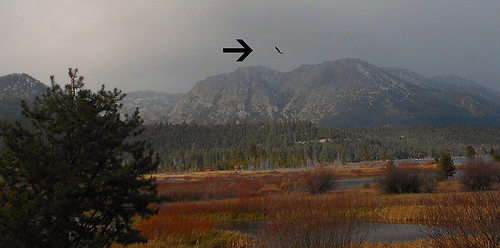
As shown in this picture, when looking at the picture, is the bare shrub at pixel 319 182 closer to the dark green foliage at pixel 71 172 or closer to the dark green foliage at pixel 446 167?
the dark green foliage at pixel 446 167

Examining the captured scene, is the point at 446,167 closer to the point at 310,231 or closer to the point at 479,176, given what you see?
the point at 479,176

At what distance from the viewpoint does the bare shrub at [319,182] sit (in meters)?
39.2

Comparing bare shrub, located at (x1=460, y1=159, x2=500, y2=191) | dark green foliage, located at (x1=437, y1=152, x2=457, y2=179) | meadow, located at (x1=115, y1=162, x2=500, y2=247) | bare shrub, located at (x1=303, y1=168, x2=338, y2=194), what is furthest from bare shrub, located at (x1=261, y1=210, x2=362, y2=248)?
dark green foliage, located at (x1=437, y1=152, x2=457, y2=179)

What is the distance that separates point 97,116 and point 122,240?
3169 mm

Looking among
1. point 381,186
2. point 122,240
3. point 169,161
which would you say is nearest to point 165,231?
point 122,240

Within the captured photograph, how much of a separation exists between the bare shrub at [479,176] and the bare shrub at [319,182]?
13.2 meters

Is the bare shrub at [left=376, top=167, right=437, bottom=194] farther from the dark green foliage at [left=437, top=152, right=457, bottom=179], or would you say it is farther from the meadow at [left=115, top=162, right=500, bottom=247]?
the dark green foliage at [left=437, top=152, right=457, bottom=179]

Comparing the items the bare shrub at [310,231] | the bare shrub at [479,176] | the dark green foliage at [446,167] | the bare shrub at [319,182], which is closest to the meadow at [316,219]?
the bare shrub at [310,231]

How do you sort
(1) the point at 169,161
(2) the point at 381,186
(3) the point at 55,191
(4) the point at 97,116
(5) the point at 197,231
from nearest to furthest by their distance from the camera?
(3) the point at 55,191 < (4) the point at 97,116 < (5) the point at 197,231 < (2) the point at 381,186 < (1) the point at 169,161

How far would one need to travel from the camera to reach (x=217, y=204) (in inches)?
1201

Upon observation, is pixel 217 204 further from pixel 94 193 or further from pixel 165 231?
pixel 94 193

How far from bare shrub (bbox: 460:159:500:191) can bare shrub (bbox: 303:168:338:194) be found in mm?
13173

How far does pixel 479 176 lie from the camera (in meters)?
33.3

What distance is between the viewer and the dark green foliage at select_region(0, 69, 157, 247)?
6965mm
